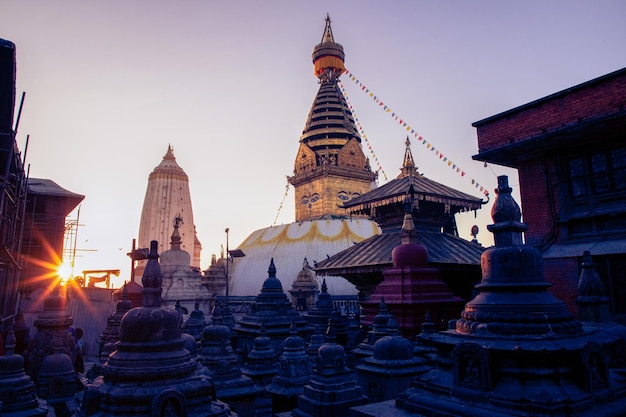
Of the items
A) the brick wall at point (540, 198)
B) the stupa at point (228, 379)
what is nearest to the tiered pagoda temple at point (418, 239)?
the brick wall at point (540, 198)

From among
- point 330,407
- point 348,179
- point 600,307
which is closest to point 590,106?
point 600,307

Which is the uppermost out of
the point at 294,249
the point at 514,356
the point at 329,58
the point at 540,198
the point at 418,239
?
the point at 329,58

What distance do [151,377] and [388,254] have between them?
12571 millimetres

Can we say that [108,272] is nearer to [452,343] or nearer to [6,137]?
[6,137]

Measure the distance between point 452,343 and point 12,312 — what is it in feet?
56.3

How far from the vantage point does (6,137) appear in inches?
454

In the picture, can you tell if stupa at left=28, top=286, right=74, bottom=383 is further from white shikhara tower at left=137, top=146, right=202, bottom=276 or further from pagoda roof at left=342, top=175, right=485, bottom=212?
white shikhara tower at left=137, top=146, right=202, bottom=276

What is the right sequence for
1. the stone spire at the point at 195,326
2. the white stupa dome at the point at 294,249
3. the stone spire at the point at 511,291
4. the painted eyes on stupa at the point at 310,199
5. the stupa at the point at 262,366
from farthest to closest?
the painted eyes on stupa at the point at 310,199 → the white stupa dome at the point at 294,249 → the stone spire at the point at 195,326 → the stupa at the point at 262,366 → the stone spire at the point at 511,291

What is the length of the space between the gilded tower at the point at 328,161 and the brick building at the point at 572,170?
29324 millimetres

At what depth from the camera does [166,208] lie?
1678 inches

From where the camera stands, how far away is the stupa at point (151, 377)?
173 inches

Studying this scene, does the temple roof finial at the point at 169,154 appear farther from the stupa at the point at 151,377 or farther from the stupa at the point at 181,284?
the stupa at the point at 151,377

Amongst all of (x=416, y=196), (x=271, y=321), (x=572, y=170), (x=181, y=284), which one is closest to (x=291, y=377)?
(x=271, y=321)

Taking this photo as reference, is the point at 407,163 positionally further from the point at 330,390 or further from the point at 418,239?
the point at 330,390
